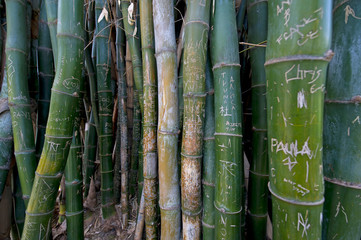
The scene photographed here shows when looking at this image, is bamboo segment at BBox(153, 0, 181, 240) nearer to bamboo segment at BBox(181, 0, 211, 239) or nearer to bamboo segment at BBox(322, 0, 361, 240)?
bamboo segment at BBox(181, 0, 211, 239)

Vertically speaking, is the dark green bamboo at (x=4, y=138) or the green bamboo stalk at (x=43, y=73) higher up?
the green bamboo stalk at (x=43, y=73)

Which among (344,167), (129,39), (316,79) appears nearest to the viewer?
(316,79)

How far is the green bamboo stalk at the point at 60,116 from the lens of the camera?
1.00 meters

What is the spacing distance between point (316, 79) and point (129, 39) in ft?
3.93

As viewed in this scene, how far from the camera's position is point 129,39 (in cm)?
136

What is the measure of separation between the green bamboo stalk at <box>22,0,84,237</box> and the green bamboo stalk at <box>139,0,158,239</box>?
0.34 m

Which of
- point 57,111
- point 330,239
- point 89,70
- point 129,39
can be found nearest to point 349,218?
point 330,239

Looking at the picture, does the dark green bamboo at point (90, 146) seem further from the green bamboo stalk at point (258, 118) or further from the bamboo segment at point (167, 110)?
the green bamboo stalk at point (258, 118)

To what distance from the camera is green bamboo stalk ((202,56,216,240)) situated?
0.98 metres

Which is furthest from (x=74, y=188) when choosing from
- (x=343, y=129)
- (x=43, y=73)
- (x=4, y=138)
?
(x=343, y=129)

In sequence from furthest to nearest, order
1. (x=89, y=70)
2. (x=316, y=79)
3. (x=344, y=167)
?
(x=89, y=70) → (x=344, y=167) → (x=316, y=79)

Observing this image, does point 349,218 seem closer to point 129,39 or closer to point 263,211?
point 263,211

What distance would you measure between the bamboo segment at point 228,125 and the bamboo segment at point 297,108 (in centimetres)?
23

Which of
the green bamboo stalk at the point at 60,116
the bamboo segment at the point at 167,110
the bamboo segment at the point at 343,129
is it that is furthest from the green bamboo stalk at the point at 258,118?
the green bamboo stalk at the point at 60,116
